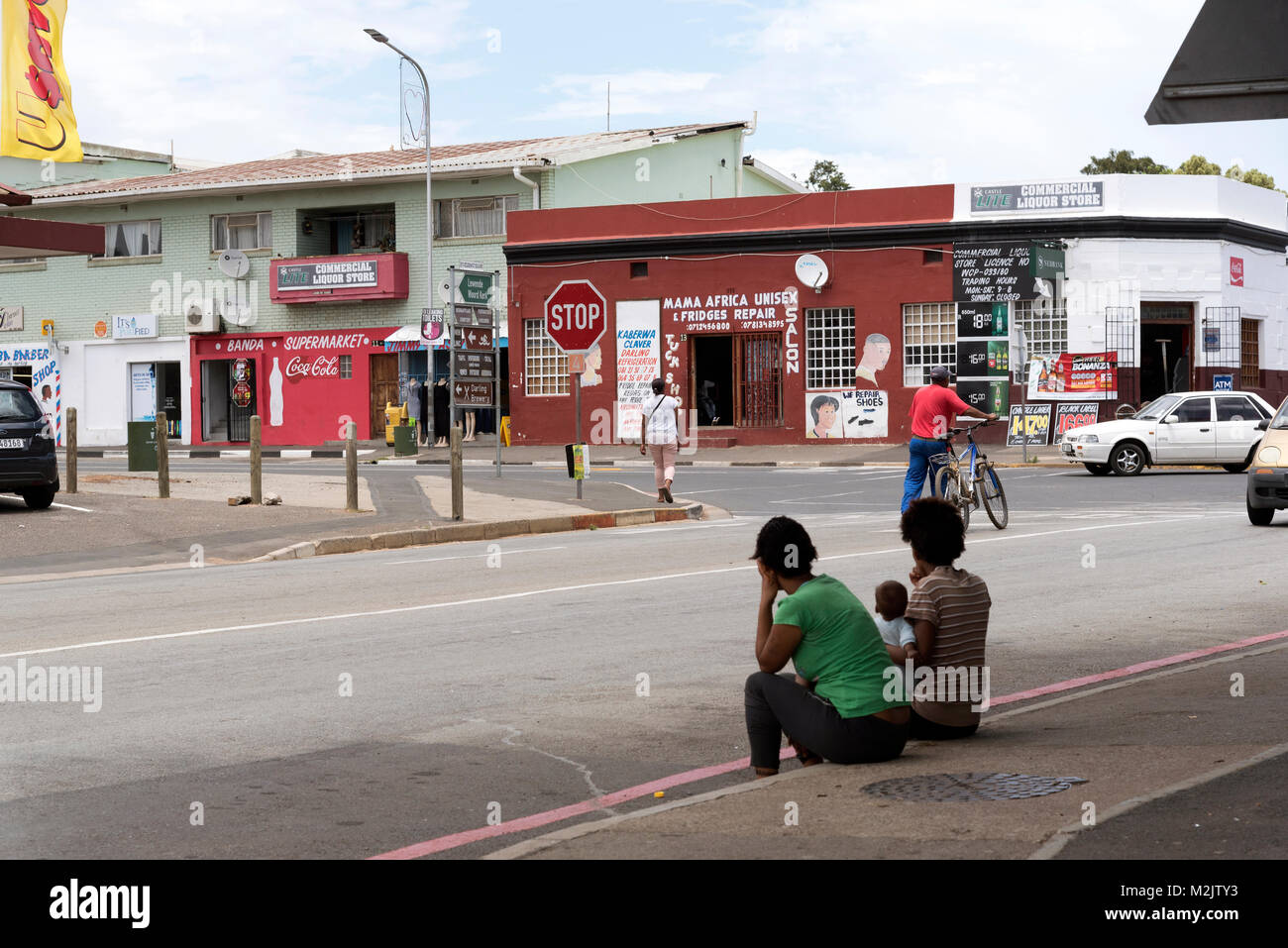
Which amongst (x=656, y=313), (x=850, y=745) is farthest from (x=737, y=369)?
(x=850, y=745)

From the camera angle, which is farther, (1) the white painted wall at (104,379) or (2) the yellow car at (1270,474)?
(1) the white painted wall at (104,379)

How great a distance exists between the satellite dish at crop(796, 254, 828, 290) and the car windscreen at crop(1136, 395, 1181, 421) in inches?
453

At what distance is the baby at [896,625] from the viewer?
6.76m

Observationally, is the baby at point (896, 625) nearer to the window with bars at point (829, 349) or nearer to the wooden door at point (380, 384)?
the window with bars at point (829, 349)

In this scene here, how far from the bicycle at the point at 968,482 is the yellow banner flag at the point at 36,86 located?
39.1ft

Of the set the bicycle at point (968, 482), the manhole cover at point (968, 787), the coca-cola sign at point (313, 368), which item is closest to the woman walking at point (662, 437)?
the bicycle at point (968, 482)

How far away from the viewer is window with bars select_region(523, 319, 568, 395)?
42.1 meters

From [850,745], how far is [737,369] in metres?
33.8

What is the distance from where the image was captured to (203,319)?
4759cm

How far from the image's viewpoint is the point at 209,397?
48531 mm

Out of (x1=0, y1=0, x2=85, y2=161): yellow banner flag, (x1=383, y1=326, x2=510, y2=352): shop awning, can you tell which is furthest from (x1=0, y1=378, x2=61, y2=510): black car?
(x1=383, y1=326, x2=510, y2=352): shop awning

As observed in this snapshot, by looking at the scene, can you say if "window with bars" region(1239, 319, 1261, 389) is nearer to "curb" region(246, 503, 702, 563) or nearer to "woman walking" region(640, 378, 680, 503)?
"woman walking" region(640, 378, 680, 503)

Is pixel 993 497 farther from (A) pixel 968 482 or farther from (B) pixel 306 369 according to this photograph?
(B) pixel 306 369
